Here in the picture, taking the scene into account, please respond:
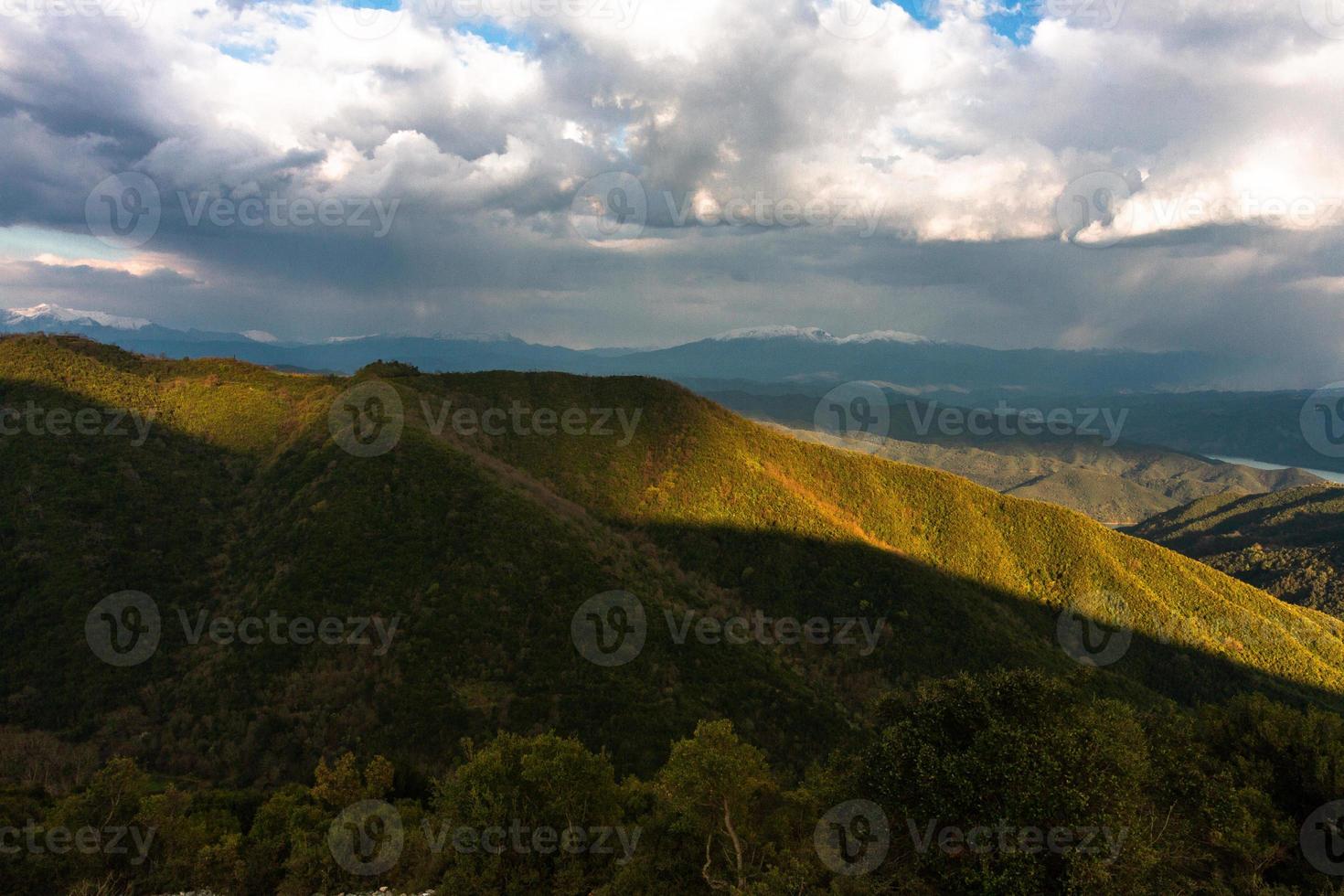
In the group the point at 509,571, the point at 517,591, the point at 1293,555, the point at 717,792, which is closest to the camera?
the point at 717,792

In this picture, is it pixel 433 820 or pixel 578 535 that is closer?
pixel 433 820

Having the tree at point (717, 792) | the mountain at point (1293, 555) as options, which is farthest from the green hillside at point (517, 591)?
the mountain at point (1293, 555)

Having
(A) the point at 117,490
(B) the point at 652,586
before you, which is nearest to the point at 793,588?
(B) the point at 652,586

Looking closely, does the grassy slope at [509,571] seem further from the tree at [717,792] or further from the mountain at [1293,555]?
the mountain at [1293,555]

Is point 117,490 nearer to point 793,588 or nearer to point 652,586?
point 652,586

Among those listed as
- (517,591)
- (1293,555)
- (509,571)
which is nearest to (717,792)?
(517,591)

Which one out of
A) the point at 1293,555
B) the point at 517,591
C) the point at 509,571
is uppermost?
the point at 509,571

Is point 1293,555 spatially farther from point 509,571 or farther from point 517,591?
point 509,571
